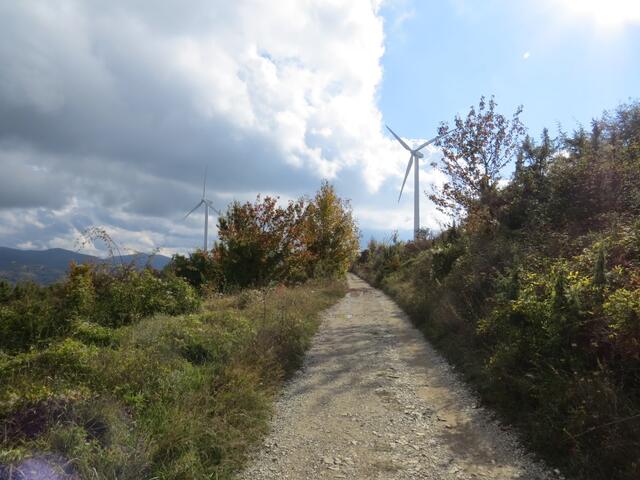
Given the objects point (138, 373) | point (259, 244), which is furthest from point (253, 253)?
point (138, 373)

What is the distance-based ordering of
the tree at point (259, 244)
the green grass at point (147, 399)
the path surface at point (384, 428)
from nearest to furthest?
the green grass at point (147, 399)
the path surface at point (384, 428)
the tree at point (259, 244)

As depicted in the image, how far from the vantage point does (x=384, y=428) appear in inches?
227

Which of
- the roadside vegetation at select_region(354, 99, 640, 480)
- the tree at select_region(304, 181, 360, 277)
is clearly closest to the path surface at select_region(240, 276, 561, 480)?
the roadside vegetation at select_region(354, 99, 640, 480)

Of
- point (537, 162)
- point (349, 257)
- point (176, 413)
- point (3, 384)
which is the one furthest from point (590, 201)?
point (349, 257)

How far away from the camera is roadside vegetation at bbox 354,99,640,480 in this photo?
15.4ft

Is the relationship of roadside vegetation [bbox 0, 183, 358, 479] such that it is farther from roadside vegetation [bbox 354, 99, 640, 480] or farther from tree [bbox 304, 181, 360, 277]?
tree [bbox 304, 181, 360, 277]

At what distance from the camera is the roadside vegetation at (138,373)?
4125 millimetres

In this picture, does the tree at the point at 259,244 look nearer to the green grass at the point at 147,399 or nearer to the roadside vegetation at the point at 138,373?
the roadside vegetation at the point at 138,373

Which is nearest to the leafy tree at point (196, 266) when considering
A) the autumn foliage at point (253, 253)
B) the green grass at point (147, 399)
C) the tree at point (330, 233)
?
the autumn foliage at point (253, 253)

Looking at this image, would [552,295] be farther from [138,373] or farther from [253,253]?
[253,253]

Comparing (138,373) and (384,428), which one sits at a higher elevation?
(138,373)

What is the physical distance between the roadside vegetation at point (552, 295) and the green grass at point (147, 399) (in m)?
3.57

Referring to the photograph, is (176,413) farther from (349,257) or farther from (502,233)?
(349,257)

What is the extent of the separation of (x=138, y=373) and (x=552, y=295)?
19.6ft
